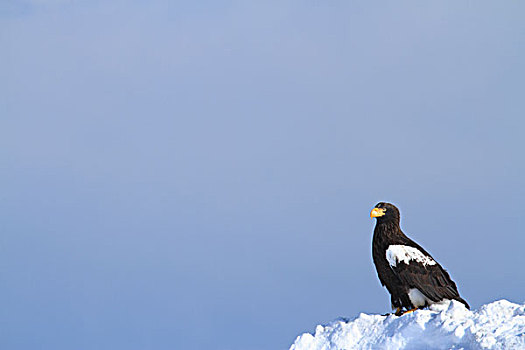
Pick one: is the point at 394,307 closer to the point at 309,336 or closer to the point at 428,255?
the point at 428,255

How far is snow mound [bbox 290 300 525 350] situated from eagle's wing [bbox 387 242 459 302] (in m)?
1.20

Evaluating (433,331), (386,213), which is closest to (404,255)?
(386,213)

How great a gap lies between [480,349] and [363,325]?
1890 millimetres

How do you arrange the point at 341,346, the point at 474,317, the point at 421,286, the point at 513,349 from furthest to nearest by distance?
the point at 421,286
the point at 341,346
the point at 474,317
the point at 513,349

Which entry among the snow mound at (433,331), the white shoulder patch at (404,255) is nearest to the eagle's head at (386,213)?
the white shoulder patch at (404,255)

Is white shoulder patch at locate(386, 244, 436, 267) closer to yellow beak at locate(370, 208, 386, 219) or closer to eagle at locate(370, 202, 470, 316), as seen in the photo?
eagle at locate(370, 202, 470, 316)

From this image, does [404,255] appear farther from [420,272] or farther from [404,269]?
[420,272]

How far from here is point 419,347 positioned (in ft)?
33.3

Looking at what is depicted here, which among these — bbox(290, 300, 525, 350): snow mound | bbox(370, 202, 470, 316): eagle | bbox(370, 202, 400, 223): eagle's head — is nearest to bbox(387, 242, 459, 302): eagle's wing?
bbox(370, 202, 470, 316): eagle

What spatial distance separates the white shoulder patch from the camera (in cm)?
1209

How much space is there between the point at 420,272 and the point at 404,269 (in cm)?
25

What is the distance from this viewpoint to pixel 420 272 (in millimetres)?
12078

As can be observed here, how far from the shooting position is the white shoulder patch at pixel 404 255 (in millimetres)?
12086

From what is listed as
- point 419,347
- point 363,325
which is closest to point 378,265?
point 363,325
